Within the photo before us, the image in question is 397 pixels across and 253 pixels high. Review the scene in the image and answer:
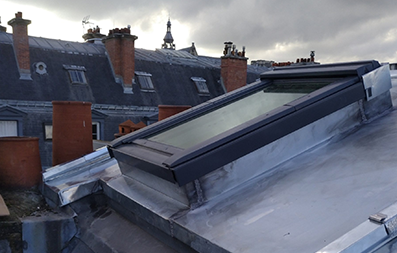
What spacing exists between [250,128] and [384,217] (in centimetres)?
156

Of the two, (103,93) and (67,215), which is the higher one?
(103,93)

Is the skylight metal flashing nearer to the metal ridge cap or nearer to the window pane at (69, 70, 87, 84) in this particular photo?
the metal ridge cap

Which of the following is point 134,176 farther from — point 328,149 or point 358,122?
point 358,122

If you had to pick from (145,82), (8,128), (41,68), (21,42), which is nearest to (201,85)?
(145,82)

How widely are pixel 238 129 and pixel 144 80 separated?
20912 mm

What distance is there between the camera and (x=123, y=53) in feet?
75.0

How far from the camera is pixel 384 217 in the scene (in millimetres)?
2205

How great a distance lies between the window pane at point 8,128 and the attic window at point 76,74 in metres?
4.20

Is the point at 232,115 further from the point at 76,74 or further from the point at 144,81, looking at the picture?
the point at 144,81

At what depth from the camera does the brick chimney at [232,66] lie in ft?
89.2

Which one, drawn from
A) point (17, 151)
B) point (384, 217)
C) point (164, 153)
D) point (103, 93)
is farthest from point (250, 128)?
point (103, 93)

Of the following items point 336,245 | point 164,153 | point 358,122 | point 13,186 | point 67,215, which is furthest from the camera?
point 13,186

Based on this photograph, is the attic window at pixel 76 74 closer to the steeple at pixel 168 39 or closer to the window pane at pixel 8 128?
the window pane at pixel 8 128

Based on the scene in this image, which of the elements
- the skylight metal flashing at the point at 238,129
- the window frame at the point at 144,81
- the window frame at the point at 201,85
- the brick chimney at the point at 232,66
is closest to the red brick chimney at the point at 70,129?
the skylight metal flashing at the point at 238,129
